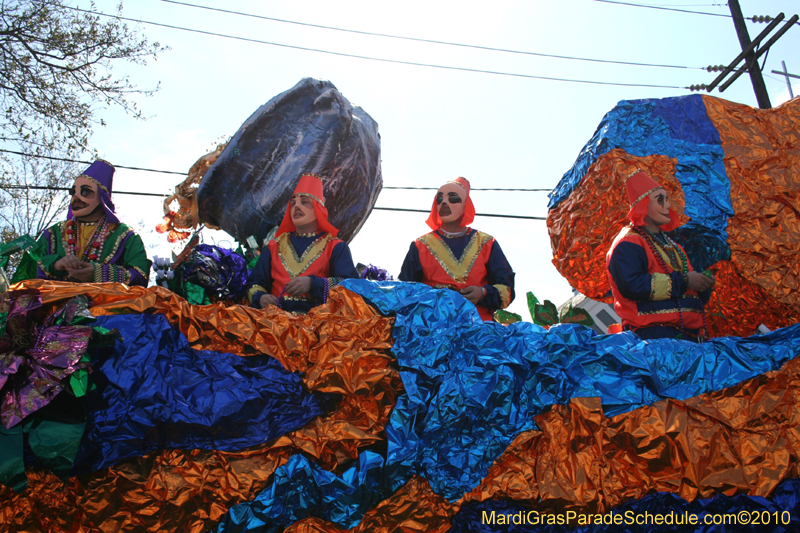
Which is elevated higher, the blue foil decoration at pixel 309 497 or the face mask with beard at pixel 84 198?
the face mask with beard at pixel 84 198

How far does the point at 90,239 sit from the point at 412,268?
68.6 inches

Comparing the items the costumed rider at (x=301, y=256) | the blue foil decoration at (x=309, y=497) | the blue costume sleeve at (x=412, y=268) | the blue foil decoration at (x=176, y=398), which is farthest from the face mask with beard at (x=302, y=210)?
the blue foil decoration at (x=309, y=497)

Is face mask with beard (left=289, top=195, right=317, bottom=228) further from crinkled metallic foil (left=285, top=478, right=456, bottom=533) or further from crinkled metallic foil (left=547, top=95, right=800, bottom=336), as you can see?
crinkled metallic foil (left=285, top=478, right=456, bottom=533)

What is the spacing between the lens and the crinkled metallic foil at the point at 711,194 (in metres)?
3.11

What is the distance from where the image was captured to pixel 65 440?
1779 mm

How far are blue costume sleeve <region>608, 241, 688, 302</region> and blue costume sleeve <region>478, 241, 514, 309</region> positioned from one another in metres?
0.55

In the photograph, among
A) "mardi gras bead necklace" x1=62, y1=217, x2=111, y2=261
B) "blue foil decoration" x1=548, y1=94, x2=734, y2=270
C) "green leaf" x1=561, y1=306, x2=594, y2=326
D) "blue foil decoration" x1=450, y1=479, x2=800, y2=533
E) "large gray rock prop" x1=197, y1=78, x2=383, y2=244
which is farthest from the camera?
"green leaf" x1=561, y1=306, x2=594, y2=326

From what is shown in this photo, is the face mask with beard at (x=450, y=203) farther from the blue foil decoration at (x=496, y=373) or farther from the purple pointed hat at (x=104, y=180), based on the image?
the purple pointed hat at (x=104, y=180)

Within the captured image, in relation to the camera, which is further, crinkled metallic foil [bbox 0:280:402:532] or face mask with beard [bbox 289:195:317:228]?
face mask with beard [bbox 289:195:317:228]

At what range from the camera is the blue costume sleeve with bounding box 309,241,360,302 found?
2.94 m

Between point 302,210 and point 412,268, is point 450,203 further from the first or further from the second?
point 302,210

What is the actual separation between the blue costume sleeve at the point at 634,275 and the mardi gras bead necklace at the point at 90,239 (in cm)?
266

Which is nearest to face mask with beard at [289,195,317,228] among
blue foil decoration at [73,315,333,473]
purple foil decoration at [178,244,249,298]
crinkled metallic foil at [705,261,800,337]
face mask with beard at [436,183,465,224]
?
purple foil decoration at [178,244,249,298]

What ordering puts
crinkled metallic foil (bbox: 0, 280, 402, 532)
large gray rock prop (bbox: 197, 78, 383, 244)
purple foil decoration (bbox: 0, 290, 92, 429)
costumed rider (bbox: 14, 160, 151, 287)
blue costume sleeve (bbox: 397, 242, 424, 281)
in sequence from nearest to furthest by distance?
purple foil decoration (bbox: 0, 290, 92, 429)
crinkled metallic foil (bbox: 0, 280, 402, 532)
costumed rider (bbox: 14, 160, 151, 287)
blue costume sleeve (bbox: 397, 242, 424, 281)
large gray rock prop (bbox: 197, 78, 383, 244)
